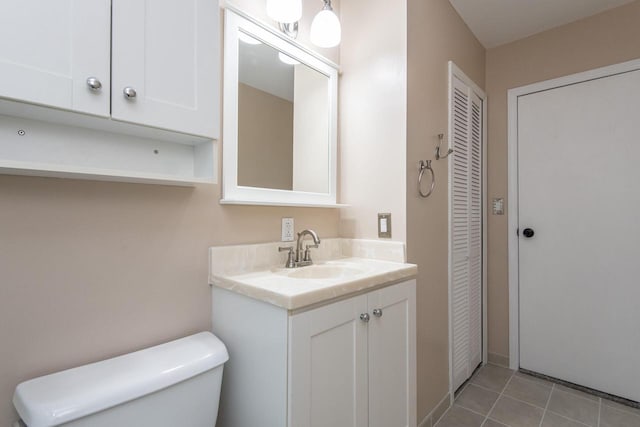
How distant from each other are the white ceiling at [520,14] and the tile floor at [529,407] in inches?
98.9

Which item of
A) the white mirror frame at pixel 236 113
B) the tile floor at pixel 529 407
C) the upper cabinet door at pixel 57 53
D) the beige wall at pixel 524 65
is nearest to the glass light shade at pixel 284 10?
the white mirror frame at pixel 236 113

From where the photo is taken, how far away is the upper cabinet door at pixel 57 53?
695mm

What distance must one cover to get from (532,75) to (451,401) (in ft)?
7.72

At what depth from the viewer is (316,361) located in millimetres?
972

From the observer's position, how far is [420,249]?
1621mm

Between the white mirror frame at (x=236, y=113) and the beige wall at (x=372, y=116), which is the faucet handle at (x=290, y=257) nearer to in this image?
the white mirror frame at (x=236, y=113)

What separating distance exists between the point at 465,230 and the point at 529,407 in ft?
3.72

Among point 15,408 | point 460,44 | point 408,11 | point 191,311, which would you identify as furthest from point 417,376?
point 460,44

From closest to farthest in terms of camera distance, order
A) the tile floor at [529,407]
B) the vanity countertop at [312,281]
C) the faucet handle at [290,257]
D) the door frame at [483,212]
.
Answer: the vanity countertop at [312,281], the faucet handle at [290,257], the tile floor at [529,407], the door frame at [483,212]

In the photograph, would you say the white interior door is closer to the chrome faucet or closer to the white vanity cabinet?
the white vanity cabinet

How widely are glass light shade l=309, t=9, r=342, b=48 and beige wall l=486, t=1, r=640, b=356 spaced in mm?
1615

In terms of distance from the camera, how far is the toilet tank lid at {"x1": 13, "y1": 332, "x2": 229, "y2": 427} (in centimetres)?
71

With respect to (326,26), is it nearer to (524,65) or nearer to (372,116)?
(372,116)

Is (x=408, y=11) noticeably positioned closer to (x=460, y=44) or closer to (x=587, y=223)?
(x=460, y=44)
